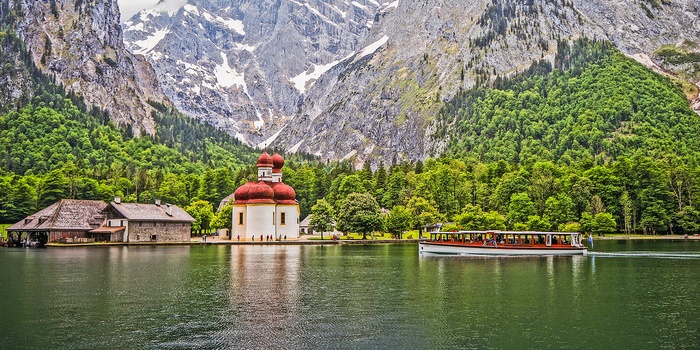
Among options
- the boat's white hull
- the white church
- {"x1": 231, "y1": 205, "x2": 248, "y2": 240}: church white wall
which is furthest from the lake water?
{"x1": 231, "y1": 205, "x2": 248, "y2": 240}: church white wall

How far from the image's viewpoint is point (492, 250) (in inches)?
2881

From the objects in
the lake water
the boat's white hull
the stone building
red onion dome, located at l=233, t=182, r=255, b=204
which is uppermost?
red onion dome, located at l=233, t=182, r=255, b=204

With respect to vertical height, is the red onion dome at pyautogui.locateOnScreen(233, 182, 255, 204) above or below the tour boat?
above

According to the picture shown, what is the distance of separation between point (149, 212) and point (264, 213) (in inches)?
763

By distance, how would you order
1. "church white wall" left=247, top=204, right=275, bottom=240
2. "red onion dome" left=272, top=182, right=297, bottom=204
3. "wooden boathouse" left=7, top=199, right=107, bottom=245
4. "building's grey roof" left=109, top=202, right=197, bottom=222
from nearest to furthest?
"wooden boathouse" left=7, top=199, right=107, bottom=245 → "building's grey roof" left=109, top=202, right=197, bottom=222 → "church white wall" left=247, top=204, right=275, bottom=240 → "red onion dome" left=272, top=182, right=297, bottom=204

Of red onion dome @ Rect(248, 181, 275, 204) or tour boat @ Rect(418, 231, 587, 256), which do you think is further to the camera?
red onion dome @ Rect(248, 181, 275, 204)

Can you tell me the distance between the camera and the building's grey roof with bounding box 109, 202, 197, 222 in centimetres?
10281

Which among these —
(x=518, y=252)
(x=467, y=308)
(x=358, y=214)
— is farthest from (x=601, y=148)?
(x=467, y=308)

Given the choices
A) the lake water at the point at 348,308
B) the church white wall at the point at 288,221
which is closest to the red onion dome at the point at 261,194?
the church white wall at the point at 288,221

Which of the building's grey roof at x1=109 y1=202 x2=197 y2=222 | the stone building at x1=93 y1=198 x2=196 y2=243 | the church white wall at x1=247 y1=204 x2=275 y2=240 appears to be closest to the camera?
the stone building at x1=93 y1=198 x2=196 y2=243

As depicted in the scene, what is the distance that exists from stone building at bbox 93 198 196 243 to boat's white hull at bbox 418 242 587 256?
164 ft

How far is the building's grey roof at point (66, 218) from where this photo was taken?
9775cm

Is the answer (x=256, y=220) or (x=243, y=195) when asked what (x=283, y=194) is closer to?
(x=243, y=195)

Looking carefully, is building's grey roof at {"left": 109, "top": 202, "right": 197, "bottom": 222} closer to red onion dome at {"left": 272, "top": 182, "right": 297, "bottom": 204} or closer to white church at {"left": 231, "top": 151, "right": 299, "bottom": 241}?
white church at {"left": 231, "top": 151, "right": 299, "bottom": 241}
